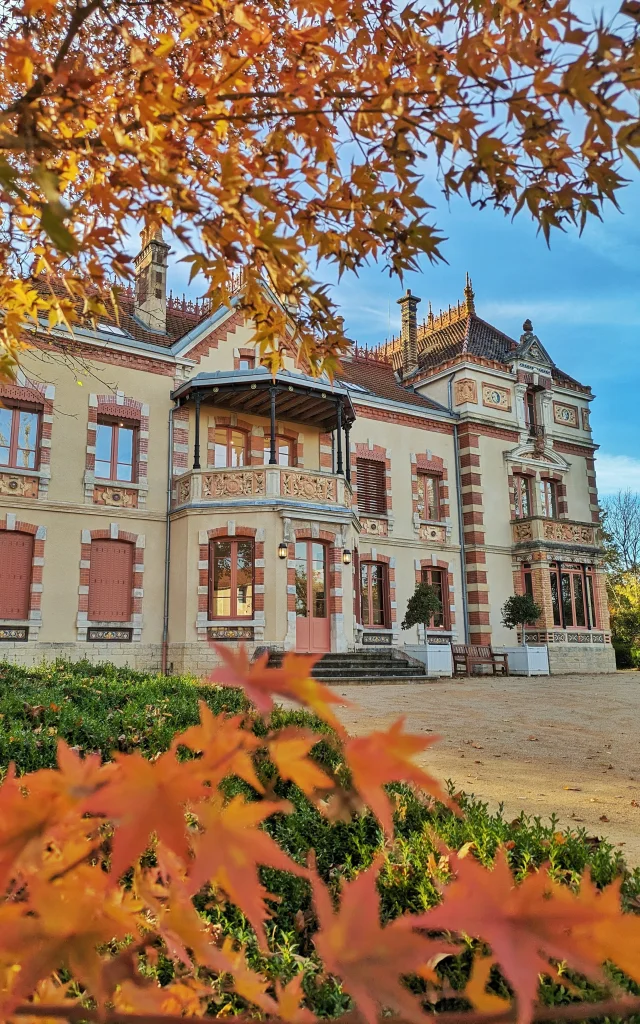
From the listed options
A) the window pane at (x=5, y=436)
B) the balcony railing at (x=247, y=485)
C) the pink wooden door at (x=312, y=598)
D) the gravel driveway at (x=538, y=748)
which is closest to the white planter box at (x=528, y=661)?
the pink wooden door at (x=312, y=598)

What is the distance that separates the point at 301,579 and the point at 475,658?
5.89 metres

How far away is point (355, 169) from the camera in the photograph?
6.65ft

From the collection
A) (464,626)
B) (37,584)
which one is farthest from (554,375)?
(37,584)

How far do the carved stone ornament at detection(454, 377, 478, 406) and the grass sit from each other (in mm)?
17057

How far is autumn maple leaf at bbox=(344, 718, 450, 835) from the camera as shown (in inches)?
30.1

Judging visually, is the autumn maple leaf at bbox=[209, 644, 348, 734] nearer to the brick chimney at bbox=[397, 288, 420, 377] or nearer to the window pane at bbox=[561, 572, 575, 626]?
the window pane at bbox=[561, 572, 575, 626]

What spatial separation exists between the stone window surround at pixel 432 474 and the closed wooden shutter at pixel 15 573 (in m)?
10.4

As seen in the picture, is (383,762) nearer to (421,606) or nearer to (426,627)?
(421,606)

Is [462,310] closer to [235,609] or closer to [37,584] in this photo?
[235,609]

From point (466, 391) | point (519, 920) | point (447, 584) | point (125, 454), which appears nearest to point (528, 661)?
point (447, 584)

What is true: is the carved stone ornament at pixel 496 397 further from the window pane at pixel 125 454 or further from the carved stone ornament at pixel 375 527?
the window pane at pixel 125 454

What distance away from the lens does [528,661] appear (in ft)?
60.8

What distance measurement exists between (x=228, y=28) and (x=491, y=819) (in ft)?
11.7

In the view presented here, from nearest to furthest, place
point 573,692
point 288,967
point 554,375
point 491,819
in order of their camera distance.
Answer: point 288,967 → point 491,819 → point 573,692 → point 554,375
